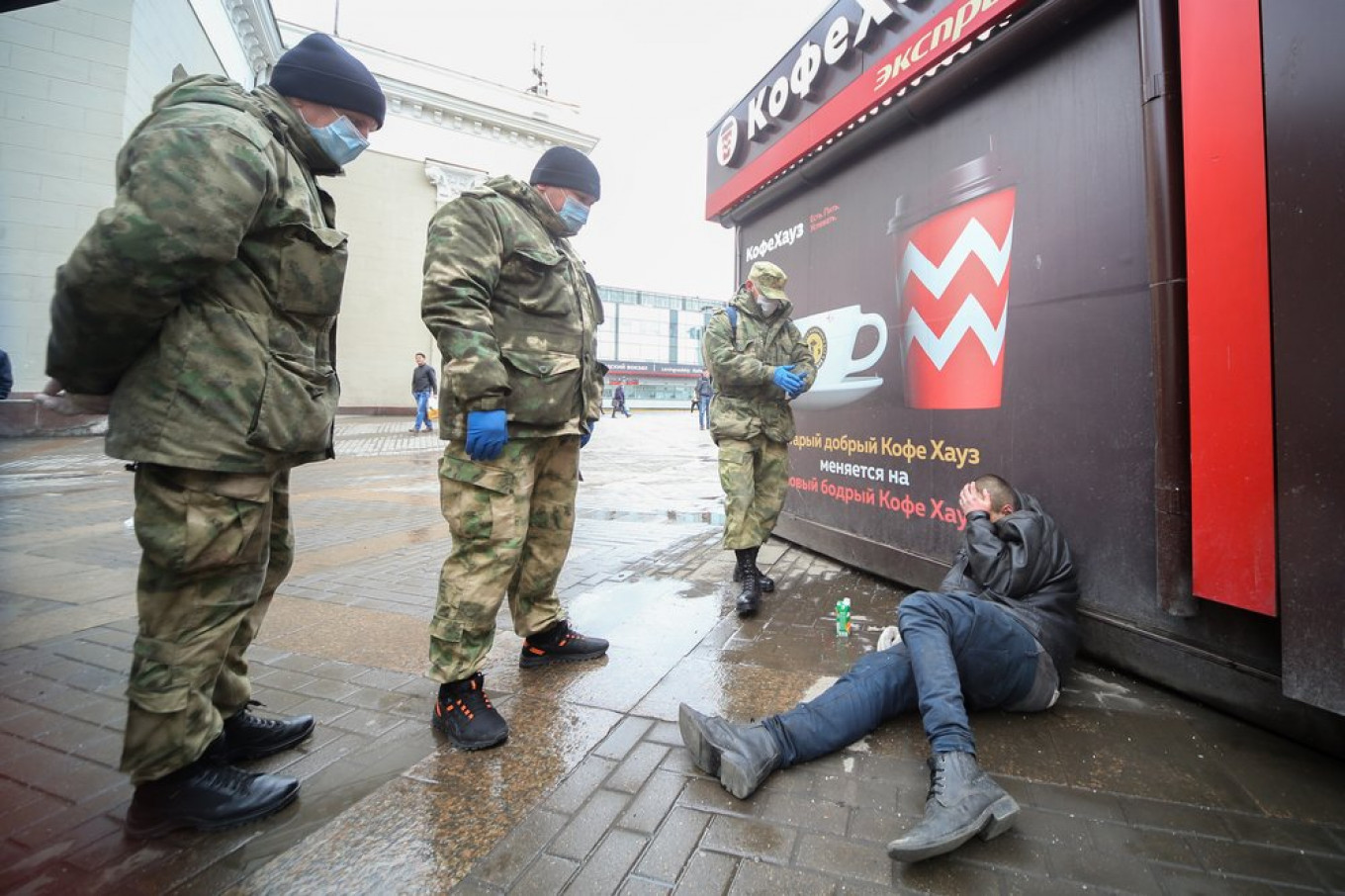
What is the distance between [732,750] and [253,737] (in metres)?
1.53

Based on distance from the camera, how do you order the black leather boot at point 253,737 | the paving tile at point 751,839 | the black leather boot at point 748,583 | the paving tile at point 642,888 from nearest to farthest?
1. the paving tile at point 642,888
2. the paving tile at point 751,839
3. the black leather boot at point 253,737
4. the black leather boot at point 748,583

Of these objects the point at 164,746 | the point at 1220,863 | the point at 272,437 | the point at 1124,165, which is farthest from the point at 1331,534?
the point at 164,746

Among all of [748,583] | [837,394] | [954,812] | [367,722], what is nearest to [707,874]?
[954,812]

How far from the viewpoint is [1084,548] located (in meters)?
2.72

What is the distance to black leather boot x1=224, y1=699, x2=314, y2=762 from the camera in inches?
76.0

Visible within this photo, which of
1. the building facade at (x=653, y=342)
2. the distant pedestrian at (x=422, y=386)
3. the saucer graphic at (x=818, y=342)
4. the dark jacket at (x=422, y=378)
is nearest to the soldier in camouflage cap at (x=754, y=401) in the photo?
the saucer graphic at (x=818, y=342)

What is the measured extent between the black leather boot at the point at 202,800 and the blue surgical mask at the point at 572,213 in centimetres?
216

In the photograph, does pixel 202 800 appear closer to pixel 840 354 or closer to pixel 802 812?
pixel 802 812

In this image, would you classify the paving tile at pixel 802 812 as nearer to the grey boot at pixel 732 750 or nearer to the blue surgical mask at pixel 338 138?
the grey boot at pixel 732 750

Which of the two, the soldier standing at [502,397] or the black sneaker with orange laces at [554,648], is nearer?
the soldier standing at [502,397]

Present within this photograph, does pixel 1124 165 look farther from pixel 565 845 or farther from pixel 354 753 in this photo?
pixel 354 753

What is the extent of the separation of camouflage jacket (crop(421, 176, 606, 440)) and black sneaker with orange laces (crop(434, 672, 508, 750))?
883 mm

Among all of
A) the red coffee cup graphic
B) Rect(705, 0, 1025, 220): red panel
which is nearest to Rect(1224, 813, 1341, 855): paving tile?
the red coffee cup graphic

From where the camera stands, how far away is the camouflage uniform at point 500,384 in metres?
2.06
